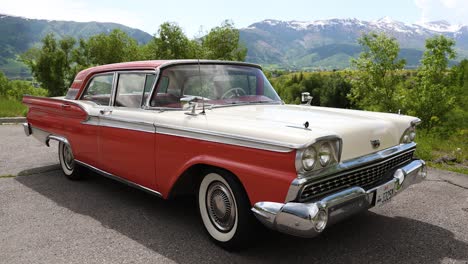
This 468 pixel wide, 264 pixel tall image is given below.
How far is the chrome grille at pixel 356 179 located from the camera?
96.0 inches

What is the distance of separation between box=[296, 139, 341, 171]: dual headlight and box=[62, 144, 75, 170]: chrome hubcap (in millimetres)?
3539

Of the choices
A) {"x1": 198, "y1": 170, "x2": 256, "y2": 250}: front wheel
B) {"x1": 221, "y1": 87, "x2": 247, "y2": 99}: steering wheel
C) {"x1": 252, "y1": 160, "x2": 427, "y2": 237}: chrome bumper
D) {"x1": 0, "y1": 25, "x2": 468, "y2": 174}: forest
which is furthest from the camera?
{"x1": 0, "y1": 25, "x2": 468, "y2": 174}: forest

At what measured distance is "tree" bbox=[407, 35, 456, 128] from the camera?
543 inches

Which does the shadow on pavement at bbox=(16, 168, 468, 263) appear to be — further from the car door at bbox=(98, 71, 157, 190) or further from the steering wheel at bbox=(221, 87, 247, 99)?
the steering wheel at bbox=(221, 87, 247, 99)

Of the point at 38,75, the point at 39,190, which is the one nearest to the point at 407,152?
the point at 39,190

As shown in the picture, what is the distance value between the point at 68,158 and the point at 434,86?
1369 centimetres

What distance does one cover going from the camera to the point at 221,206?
2934 millimetres

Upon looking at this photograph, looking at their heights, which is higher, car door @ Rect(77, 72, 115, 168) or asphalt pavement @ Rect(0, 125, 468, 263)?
car door @ Rect(77, 72, 115, 168)

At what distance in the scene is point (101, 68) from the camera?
14.6 ft

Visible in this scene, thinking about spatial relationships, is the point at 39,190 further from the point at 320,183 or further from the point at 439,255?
the point at 439,255

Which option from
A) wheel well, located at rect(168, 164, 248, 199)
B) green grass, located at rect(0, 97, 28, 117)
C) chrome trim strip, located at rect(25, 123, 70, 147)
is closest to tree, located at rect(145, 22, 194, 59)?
green grass, located at rect(0, 97, 28, 117)

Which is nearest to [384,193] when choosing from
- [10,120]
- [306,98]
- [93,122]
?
[306,98]

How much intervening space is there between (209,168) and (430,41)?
13.7 m

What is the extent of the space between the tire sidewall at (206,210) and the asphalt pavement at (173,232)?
10 centimetres
